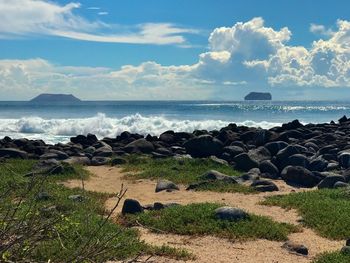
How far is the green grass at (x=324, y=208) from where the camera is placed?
11637 mm

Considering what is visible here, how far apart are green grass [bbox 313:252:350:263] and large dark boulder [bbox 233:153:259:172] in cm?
1146

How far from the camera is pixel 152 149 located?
27516 millimetres

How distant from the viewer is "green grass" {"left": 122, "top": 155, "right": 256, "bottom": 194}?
17.1 metres

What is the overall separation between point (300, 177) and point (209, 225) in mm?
8374

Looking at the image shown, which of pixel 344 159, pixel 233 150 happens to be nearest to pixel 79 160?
pixel 233 150

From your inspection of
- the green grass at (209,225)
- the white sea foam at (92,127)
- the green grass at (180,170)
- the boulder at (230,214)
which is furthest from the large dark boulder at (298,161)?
the white sea foam at (92,127)

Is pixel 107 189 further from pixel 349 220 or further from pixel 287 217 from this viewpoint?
pixel 349 220

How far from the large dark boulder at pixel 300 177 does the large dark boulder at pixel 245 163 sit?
6.79 feet

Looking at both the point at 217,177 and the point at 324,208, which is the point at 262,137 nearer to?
the point at 217,177

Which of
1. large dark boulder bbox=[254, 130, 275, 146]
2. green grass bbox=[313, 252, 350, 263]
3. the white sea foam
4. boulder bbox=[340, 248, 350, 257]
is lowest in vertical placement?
the white sea foam

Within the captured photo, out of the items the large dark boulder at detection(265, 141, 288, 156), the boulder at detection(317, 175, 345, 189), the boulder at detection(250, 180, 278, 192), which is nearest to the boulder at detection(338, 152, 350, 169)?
the boulder at detection(317, 175, 345, 189)

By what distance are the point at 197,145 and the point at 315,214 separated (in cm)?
1371

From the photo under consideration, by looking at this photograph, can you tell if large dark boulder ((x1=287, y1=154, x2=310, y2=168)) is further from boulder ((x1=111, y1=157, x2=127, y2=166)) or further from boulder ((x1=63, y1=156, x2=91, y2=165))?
boulder ((x1=63, y1=156, x2=91, y2=165))

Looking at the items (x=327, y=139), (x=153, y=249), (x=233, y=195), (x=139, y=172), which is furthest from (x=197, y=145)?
(x=153, y=249)
